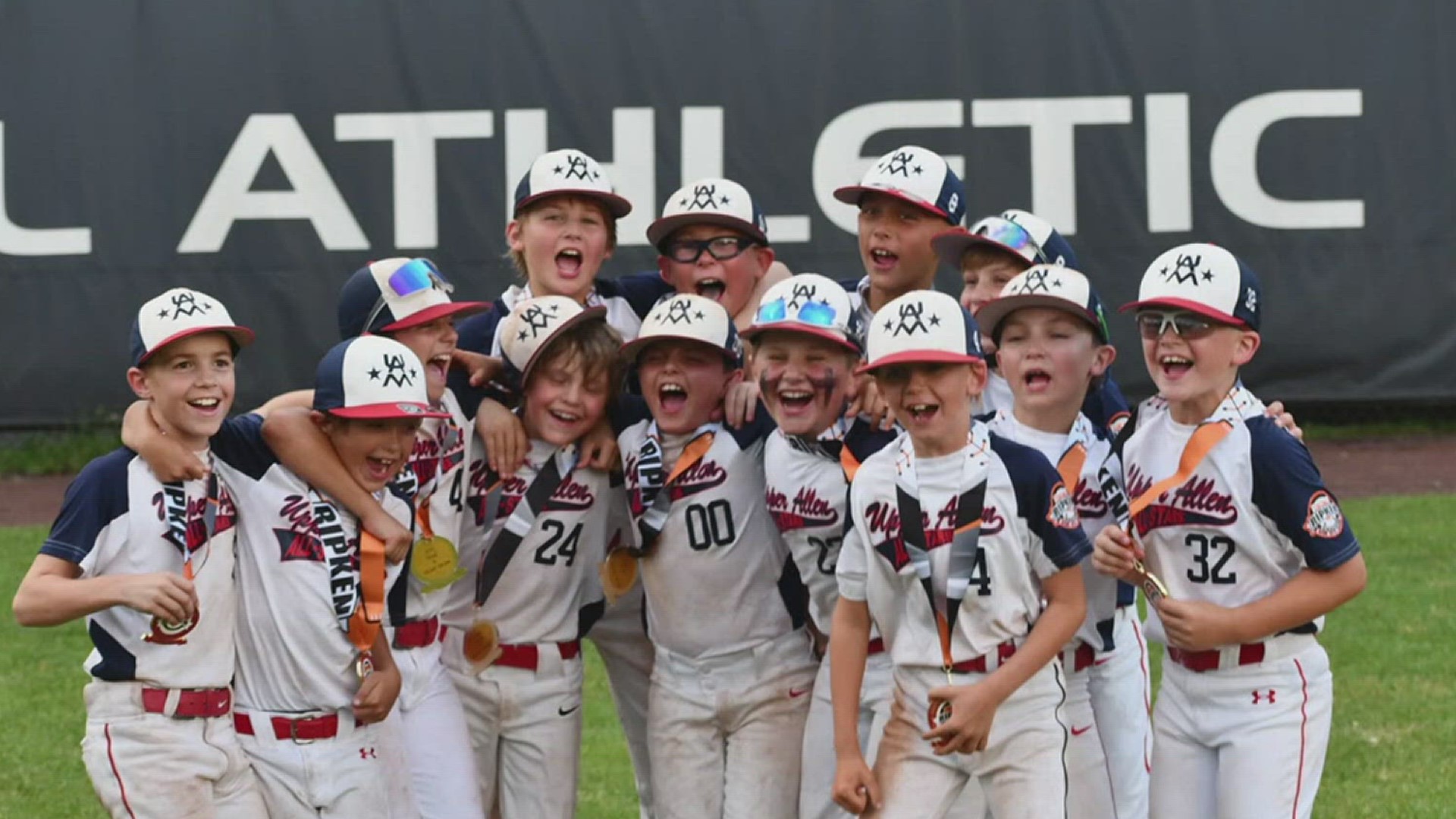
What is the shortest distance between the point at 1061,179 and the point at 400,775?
326 inches

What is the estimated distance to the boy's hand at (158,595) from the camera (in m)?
5.06

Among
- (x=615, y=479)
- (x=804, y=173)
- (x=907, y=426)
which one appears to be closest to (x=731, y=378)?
(x=615, y=479)

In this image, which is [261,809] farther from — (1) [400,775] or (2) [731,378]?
(2) [731,378]

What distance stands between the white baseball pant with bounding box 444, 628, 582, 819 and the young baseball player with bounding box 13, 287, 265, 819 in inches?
35.8

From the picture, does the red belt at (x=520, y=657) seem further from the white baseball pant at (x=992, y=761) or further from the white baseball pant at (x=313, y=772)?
the white baseball pant at (x=992, y=761)

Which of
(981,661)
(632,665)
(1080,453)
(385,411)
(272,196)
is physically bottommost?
(632,665)

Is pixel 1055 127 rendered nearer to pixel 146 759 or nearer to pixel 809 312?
pixel 809 312

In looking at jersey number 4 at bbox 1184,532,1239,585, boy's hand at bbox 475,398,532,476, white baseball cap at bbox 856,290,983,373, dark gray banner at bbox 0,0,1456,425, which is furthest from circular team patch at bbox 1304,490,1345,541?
dark gray banner at bbox 0,0,1456,425

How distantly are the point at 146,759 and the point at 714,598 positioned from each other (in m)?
1.68

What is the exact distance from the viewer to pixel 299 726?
5.55 metres

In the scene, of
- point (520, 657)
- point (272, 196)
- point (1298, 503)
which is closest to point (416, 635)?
point (520, 657)

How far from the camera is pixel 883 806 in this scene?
5.42 m

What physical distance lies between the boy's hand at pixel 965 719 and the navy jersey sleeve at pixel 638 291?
2123 millimetres

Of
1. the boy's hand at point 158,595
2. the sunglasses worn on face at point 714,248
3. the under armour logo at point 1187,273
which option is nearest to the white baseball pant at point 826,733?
the under armour logo at point 1187,273
